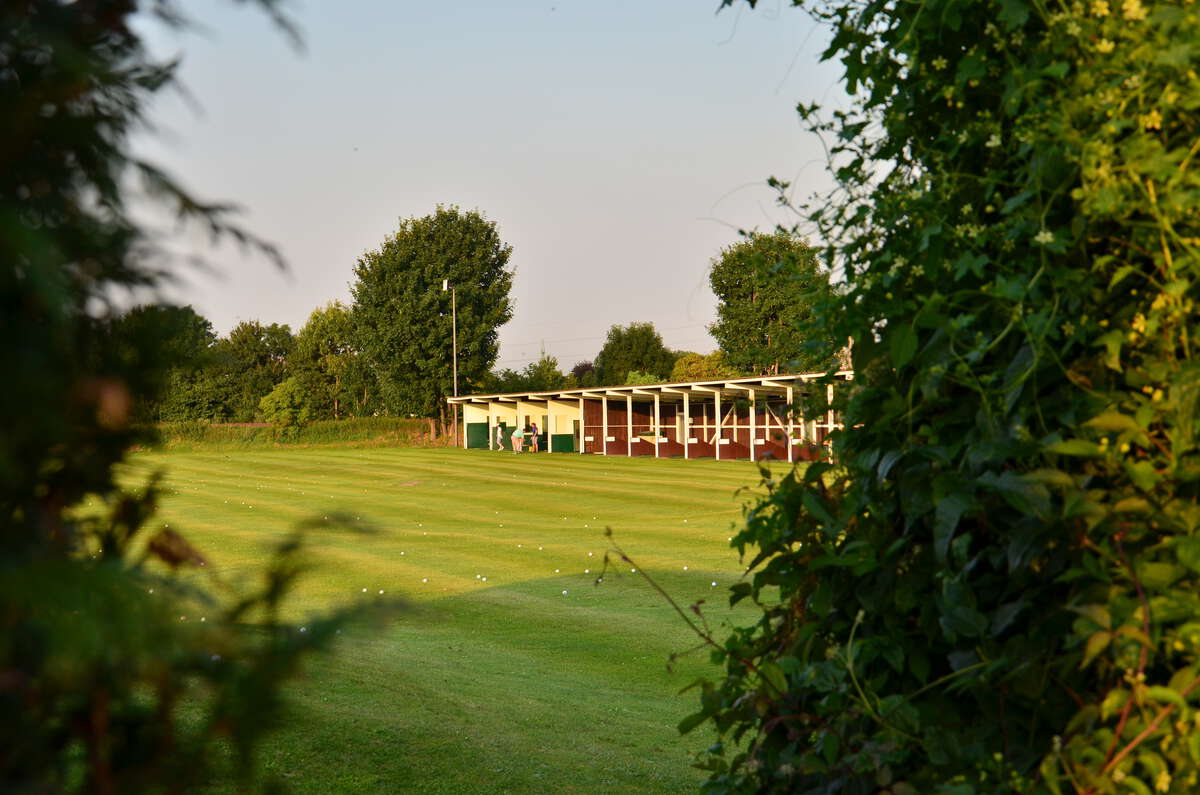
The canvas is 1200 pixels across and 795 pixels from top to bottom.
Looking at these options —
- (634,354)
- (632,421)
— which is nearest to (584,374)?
(634,354)

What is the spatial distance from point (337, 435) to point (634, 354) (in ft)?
166

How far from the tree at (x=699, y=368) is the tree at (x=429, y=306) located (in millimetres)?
20292

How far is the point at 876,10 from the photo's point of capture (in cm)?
292

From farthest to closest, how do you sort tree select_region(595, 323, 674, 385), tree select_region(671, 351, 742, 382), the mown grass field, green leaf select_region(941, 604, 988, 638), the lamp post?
1. tree select_region(595, 323, 674, 385)
2. tree select_region(671, 351, 742, 382)
3. the lamp post
4. the mown grass field
5. green leaf select_region(941, 604, 988, 638)

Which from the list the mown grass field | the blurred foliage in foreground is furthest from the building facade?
the blurred foliage in foreground

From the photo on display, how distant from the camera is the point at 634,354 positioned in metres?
111

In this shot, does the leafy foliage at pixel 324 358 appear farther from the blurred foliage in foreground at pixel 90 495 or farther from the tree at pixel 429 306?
the blurred foliage in foreground at pixel 90 495

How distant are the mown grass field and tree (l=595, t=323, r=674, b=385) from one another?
81994 mm

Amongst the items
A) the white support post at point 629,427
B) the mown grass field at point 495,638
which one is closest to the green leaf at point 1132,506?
the mown grass field at point 495,638

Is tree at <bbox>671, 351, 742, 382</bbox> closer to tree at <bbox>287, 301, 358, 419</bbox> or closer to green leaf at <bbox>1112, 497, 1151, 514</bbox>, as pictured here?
tree at <bbox>287, 301, 358, 419</bbox>

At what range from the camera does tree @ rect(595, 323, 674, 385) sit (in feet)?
364

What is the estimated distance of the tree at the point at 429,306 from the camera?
78.2 metres

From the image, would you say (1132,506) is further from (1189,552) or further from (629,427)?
(629,427)

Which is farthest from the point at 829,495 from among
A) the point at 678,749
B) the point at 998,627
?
the point at 678,749
